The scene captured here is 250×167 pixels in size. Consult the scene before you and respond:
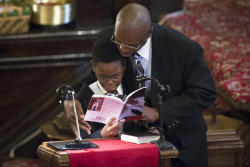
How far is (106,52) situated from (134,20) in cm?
27

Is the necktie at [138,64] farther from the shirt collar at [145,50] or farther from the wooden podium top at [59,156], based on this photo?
the wooden podium top at [59,156]

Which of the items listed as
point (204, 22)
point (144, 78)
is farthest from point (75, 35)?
point (144, 78)

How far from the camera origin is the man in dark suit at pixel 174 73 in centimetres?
293

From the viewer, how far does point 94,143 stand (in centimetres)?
272

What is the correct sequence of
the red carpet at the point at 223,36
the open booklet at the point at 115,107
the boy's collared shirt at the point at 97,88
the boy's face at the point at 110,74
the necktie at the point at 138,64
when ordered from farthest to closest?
the red carpet at the point at 223,36 < the boy's collared shirt at the point at 97,88 < the boy's face at the point at 110,74 < the necktie at the point at 138,64 < the open booklet at the point at 115,107

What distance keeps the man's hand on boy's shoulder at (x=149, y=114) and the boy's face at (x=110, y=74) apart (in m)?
0.23

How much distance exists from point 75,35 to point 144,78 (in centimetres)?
282

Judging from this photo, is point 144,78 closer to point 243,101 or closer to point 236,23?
point 243,101

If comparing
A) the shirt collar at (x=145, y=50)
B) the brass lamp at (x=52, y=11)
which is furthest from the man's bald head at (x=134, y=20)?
the brass lamp at (x=52, y=11)

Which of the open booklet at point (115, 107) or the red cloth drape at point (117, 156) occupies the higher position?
the open booklet at point (115, 107)

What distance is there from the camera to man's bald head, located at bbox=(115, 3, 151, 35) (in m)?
2.89

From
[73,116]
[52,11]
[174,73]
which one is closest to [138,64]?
[174,73]

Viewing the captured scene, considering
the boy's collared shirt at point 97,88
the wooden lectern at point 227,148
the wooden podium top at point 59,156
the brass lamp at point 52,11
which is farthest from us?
the brass lamp at point 52,11

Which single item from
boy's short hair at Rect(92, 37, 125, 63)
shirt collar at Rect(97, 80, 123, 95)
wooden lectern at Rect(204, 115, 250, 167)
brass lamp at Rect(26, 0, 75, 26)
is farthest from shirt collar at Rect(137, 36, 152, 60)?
brass lamp at Rect(26, 0, 75, 26)
